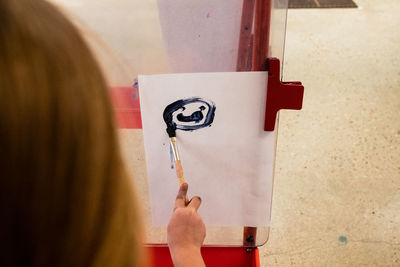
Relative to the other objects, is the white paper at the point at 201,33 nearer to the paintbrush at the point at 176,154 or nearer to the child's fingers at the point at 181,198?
the paintbrush at the point at 176,154

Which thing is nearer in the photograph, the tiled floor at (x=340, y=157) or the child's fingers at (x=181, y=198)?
the child's fingers at (x=181, y=198)

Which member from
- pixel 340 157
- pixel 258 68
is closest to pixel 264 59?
pixel 258 68

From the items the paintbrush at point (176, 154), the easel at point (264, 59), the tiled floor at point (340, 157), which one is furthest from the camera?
the tiled floor at point (340, 157)

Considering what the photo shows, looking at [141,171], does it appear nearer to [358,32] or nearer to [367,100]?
[367,100]

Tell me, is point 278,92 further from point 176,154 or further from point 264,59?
point 176,154

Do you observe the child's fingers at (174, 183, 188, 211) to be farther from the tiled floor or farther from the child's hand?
the tiled floor

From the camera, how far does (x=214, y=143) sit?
73cm

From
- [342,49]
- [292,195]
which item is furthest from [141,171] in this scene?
[342,49]

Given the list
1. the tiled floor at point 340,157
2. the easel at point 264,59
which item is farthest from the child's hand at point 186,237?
the tiled floor at point 340,157

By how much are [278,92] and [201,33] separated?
18 centimetres

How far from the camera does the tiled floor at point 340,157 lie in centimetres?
127

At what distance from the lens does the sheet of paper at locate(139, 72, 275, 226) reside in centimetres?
67

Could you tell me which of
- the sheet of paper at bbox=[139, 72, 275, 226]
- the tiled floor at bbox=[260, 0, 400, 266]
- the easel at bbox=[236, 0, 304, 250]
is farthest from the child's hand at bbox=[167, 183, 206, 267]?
the tiled floor at bbox=[260, 0, 400, 266]

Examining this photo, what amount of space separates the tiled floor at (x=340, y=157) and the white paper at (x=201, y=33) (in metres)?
0.85
